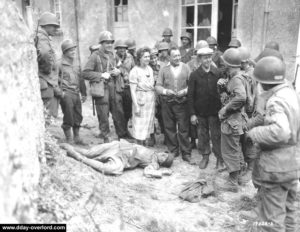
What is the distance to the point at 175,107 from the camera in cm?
580

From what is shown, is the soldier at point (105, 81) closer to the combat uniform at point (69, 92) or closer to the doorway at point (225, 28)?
the combat uniform at point (69, 92)

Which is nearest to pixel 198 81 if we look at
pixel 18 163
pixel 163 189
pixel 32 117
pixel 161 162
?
pixel 161 162

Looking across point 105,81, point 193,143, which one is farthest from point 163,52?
point 193,143

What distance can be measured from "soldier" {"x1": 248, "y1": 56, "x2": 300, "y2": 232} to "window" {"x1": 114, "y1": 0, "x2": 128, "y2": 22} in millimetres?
8141

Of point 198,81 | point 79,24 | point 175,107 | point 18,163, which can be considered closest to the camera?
point 18,163

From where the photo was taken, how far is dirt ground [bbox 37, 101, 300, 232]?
2.88 m

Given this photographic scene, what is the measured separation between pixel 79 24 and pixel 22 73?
8.85 meters

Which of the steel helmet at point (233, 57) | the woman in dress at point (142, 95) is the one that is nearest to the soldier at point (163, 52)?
the woman in dress at point (142, 95)

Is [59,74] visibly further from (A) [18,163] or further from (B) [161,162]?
(A) [18,163]

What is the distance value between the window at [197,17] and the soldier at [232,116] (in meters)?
4.49

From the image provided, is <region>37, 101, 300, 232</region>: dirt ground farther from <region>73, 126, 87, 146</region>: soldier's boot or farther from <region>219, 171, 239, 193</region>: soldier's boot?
<region>73, 126, 87, 146</region>: soldier's boot

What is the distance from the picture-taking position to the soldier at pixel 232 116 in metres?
4.43

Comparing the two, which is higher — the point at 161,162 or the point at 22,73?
the point at 22,73

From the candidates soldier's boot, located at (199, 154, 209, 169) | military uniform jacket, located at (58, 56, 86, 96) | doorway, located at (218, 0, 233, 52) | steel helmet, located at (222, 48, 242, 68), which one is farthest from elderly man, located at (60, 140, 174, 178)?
doorway, located at (218, 0, 233, 52)
